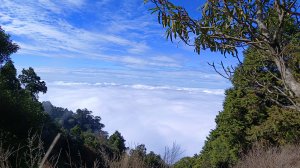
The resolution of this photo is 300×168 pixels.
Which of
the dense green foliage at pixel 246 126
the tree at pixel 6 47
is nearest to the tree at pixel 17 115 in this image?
the tree at pixel 6 47

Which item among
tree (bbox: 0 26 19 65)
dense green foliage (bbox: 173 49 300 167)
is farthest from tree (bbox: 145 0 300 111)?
tree (bbox: 0 26 19 65)

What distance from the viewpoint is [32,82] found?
113ft

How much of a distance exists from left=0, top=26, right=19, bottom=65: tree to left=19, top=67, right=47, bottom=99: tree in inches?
435

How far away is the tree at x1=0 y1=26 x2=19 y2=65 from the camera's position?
21752 millimetres

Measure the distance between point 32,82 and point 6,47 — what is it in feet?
40.9

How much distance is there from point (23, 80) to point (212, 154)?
20174 mm

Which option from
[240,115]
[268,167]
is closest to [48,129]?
[240,115]

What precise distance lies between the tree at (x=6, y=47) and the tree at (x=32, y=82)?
11.0 metres

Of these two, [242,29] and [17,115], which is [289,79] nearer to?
[242,29]

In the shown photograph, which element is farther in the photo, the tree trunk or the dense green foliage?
the dense green foliage

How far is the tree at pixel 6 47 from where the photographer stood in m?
21.8

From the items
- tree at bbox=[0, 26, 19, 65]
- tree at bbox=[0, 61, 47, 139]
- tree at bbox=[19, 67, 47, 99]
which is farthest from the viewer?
tree at bbox=[19, 67, 47, 99]

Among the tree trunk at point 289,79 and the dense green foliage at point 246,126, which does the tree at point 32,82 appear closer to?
the dense green foliage at point 246,126

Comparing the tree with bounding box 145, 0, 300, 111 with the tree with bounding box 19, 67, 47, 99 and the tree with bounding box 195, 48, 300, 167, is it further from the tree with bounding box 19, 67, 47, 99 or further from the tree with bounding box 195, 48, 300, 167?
the tree with bounding box 19, 67, 47, 99
